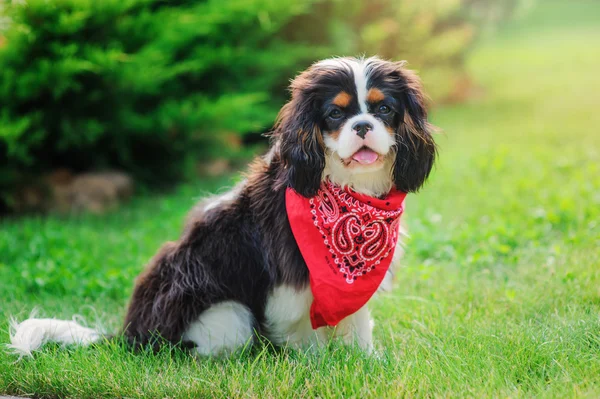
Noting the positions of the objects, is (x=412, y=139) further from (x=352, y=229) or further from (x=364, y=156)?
(x=352, y=229)

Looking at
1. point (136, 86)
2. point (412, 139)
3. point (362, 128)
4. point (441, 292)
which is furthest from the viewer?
point (136, 86)

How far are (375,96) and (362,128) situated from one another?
0.21 meters

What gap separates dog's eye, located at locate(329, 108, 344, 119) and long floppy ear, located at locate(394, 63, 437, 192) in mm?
319

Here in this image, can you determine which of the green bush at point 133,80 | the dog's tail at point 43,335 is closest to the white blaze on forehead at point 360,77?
the dog's tail at point 43,335

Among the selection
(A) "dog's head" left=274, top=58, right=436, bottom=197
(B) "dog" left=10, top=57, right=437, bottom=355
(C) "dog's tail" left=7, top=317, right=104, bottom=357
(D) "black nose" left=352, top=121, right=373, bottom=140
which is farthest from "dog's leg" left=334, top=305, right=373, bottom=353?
(C) "dog's tail" left=7, top=317, right=104, bottom=357

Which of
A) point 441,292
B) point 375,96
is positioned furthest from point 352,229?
point 441,292

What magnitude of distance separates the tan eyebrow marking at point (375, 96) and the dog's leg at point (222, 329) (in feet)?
4.31

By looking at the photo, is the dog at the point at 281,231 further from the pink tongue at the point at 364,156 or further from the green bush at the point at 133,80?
the green bush at the point at 133,80

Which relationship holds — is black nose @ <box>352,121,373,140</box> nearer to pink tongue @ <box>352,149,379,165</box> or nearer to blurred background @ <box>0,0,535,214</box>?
pink tongue @ <box>352,149,379,165</box>

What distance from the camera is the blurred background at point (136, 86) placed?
21.4 ft

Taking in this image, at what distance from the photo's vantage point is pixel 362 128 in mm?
3182

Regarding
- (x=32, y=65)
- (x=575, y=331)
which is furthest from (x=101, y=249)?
(x=575, y=331)

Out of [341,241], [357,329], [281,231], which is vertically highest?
[281,231]

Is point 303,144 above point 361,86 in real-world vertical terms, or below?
below
